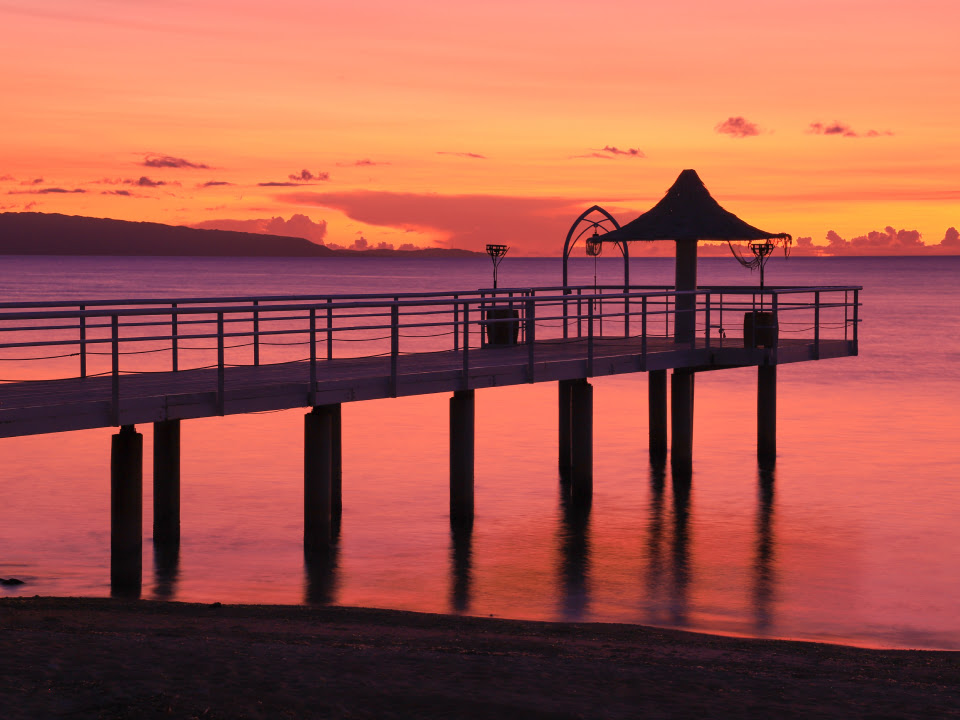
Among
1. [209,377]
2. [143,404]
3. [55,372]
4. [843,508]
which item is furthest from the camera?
[55,372]

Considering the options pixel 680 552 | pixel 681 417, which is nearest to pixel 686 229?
pixel 681 417

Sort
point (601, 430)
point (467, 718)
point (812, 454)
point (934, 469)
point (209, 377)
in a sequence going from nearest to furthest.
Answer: point (467, 718), point (209, 377), point (934, 469), point (812, 454), point (601, 430)

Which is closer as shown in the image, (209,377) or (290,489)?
(209,377)

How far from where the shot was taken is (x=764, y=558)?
1747 centimetres

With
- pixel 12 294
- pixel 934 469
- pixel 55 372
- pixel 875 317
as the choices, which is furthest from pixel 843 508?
pixel 12 294

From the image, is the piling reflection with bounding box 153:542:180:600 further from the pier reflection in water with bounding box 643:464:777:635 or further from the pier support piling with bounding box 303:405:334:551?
the pier reflection in water with bounding box 643:464:777:635

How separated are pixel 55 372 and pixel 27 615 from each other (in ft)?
98.5

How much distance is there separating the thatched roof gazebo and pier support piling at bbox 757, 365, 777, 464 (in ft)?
6.27

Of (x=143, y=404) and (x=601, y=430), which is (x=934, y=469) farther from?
(x=143, y=404)

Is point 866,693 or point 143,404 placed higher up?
point 143,404

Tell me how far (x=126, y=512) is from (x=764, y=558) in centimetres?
833

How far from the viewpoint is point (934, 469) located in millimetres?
25391

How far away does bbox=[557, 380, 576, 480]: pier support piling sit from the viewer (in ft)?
75.0

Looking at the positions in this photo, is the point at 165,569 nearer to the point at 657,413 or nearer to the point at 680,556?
the point at 680,556
